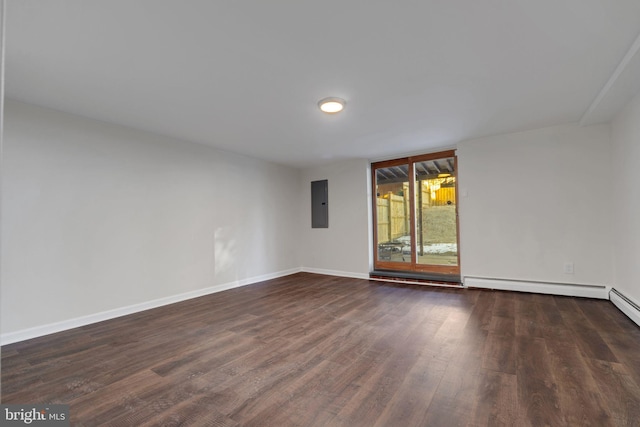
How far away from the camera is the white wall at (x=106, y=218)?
2.95 m

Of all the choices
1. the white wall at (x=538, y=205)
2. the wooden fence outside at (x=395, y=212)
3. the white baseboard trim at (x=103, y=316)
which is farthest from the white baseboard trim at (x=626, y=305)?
the white baseboard trim at (x=103, y=316)

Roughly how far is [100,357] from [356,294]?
3.01 metres

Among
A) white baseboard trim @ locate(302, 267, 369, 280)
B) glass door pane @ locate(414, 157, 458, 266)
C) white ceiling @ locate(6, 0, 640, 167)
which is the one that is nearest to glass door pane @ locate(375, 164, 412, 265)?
glass door pane @ locate(414, 157, 458, 266)

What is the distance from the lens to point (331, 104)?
3115mm

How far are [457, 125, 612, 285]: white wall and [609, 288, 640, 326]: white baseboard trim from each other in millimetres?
263

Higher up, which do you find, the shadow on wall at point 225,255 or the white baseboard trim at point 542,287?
the shadow on wall at point 225,255

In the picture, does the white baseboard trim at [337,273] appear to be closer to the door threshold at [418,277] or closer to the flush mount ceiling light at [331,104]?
the door threshold at [418,277]

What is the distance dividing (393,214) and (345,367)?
3.71 m

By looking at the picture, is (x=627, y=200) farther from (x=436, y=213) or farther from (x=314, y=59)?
(x=314, y=59)

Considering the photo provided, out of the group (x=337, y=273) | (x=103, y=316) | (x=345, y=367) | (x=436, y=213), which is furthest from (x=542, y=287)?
(x=103, y=316)

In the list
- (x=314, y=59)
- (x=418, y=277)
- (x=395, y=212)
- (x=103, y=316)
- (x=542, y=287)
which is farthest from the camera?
(x=395, y=212)

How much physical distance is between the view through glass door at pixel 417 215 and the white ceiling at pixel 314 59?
1480 mm

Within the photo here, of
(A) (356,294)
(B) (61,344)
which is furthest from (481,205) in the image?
(B) (61,344)

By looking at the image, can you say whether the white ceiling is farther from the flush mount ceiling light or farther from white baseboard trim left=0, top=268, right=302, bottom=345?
white baseboard trim left=0, top=268, right=302, bottom=345
